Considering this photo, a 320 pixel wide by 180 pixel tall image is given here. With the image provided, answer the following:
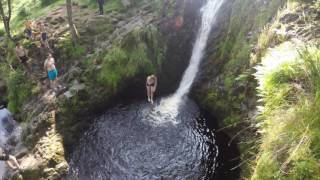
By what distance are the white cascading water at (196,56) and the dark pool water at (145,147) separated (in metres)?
0.78

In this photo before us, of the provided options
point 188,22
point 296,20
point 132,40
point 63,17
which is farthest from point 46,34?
point 296,20

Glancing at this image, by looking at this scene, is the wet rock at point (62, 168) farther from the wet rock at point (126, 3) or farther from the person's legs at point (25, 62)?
the wet rock at point (126, 3)

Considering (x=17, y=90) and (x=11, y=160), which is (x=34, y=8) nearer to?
(x=17, y=90)

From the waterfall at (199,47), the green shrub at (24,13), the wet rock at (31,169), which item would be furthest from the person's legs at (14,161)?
the green shrub at (24,13)

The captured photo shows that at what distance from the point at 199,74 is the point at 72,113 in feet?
23.3

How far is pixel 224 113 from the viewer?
53.8 feet

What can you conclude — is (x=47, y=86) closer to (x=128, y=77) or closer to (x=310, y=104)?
(x=128, y=77)

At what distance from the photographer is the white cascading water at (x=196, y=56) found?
18359mm

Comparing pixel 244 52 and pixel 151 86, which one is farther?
→ pixel 151 86

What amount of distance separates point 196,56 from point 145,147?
7.23m

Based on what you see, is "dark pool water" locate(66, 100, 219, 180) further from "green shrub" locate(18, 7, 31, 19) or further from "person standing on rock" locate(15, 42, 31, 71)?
"green shrub" locate(18, 7, 31, 19)

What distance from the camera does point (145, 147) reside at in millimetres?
14977

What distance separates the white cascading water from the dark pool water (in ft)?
2.55

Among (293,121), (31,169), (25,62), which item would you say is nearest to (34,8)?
(25,62)
